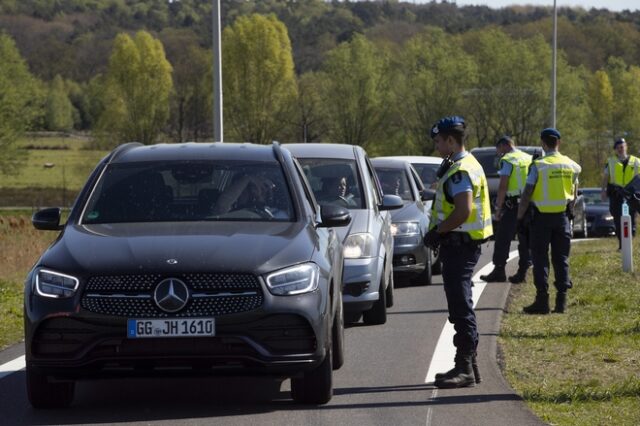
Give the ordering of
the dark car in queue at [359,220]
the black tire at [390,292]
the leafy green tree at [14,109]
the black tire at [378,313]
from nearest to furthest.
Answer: the dark car in queue at [359,220], the black tire at [378,313], the black tire at [390,292], the leafy green tree at [14,109]

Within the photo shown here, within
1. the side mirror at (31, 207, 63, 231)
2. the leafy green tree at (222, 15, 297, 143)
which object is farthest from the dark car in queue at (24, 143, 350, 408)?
the leafy green tree at (222, 15, 297, 143)

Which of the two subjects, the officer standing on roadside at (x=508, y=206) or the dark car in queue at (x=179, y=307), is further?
the officer standing on roadside at (x=508, y=206)

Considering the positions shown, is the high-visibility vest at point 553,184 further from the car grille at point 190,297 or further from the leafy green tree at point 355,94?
the leafy green tree at point 355,94

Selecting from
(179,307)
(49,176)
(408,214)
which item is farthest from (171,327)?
(49,176)

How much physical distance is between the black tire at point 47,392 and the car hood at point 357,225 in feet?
13.8

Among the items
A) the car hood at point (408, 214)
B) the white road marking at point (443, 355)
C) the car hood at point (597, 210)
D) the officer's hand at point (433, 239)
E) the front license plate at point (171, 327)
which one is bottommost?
the car hood at point (597, 210)

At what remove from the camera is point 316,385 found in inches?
309

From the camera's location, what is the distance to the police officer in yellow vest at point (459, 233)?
8562 mm

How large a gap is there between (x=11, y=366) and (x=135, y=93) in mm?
90989

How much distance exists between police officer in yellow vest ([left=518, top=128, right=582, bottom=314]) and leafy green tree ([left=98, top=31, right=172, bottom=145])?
85663 mm

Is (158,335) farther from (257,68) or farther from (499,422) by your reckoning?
(257,68)

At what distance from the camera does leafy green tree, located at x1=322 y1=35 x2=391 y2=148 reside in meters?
98.4

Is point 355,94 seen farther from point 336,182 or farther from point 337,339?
point 337,339

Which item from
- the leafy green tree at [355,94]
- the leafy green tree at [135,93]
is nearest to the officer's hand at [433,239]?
the leafy green tree at [355,94]
